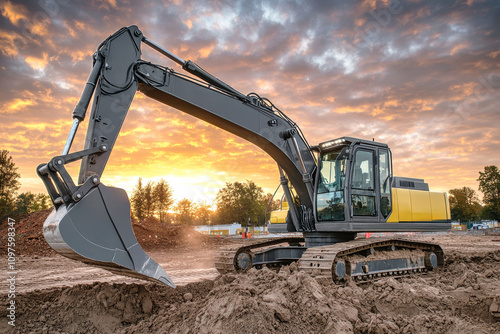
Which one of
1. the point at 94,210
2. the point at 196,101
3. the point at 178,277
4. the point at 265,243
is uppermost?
the point at 196,101

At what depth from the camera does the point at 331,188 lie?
24.1ft

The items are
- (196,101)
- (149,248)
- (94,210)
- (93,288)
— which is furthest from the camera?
(149,248)

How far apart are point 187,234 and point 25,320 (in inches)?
683

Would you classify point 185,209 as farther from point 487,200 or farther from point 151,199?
point 487,200

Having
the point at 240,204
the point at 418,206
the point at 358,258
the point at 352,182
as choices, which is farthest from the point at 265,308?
the point at 240,204

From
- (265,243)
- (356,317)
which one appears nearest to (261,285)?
(356,317)

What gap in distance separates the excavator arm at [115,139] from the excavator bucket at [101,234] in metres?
0.01

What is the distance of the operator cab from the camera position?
7117 millimetres

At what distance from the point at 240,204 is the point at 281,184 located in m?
56.5

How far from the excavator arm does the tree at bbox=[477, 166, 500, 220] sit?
225ft

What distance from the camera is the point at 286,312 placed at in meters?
4.21

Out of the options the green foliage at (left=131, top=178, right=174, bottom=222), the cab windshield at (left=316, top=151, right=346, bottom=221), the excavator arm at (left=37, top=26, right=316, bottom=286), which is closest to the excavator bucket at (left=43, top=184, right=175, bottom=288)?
the excavator arm at (left=37, top=26, right=316, bottom=286)

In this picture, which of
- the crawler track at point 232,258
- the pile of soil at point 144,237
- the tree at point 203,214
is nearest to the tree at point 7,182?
the pile of soil at point 144,237

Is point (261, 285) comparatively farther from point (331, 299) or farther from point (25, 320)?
point (25, 320)
